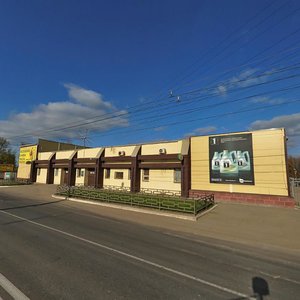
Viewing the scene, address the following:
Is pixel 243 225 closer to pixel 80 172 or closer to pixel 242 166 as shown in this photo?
pixel 242 166

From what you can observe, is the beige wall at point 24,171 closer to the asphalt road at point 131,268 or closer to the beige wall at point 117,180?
the beige wall at point 117,180

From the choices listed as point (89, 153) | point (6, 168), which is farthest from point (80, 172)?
point (6, 168)

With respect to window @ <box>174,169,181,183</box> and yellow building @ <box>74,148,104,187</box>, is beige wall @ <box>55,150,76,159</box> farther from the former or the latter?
window @ <box>174,169,181,183</box>

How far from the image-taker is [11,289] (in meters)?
4.82

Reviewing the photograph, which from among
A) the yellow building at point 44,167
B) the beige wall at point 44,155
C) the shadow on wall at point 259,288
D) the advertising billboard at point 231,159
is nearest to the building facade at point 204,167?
the advertising billboard at point 231,159

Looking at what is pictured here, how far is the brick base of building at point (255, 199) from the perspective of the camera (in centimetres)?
1933

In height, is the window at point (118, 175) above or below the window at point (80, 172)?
below

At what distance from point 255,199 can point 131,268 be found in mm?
16752

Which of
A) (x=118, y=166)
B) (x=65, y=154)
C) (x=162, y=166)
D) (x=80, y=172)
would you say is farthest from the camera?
(x=65, y=154)

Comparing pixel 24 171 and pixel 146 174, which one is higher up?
pixel 24 171

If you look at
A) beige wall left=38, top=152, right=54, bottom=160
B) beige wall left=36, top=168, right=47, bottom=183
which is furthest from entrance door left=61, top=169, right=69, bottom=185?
beige wall left=36, top=168, right=47, bottom=183

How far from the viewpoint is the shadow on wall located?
504 centimetres

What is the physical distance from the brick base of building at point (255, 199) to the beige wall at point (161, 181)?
12.6 feet

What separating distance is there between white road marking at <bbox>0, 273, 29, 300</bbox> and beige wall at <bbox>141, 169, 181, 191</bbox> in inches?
860
